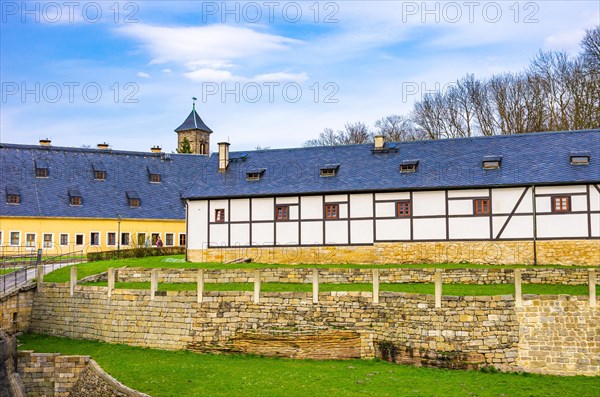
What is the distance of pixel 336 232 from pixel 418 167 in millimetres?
4764

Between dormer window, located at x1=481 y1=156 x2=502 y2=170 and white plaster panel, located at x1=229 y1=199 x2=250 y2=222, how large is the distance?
36.1ft

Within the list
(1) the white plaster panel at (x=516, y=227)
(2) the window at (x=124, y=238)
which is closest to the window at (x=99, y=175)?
(2) the window at (x=124, y=238)

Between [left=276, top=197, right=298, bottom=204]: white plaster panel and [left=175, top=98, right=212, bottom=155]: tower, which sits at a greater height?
[left=175, top=98, right=212, bottom=155]: tower

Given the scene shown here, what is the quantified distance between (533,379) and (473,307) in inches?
90.8

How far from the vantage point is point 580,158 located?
29.7 meters

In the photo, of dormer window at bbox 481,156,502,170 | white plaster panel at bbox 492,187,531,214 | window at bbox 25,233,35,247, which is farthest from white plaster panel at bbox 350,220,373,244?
window at bbox 25,233,35,247

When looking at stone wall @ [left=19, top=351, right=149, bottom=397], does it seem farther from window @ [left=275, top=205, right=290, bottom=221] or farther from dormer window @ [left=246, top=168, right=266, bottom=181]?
dormer window @ [left=246, top=168, right=266, bottom=181]

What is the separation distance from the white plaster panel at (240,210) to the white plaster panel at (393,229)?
21.0ft

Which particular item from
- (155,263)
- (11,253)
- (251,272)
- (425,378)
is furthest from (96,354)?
(11,253)

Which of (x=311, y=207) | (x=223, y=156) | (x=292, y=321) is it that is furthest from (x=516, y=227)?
(x=223, y=156)

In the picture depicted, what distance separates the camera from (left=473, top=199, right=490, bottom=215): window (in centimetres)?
3017

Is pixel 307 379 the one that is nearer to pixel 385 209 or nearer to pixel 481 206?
pixel 385 209

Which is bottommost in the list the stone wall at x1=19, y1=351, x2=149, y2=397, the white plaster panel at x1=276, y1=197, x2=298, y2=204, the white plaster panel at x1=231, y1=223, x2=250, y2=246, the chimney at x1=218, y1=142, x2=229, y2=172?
the stone wall at x1=19, y1=351, x2=149, y2=397

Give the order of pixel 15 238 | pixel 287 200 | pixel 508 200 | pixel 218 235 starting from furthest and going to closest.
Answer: pixel 15 238, pixel 218 235, pixel 287 200, pixel 508 200
